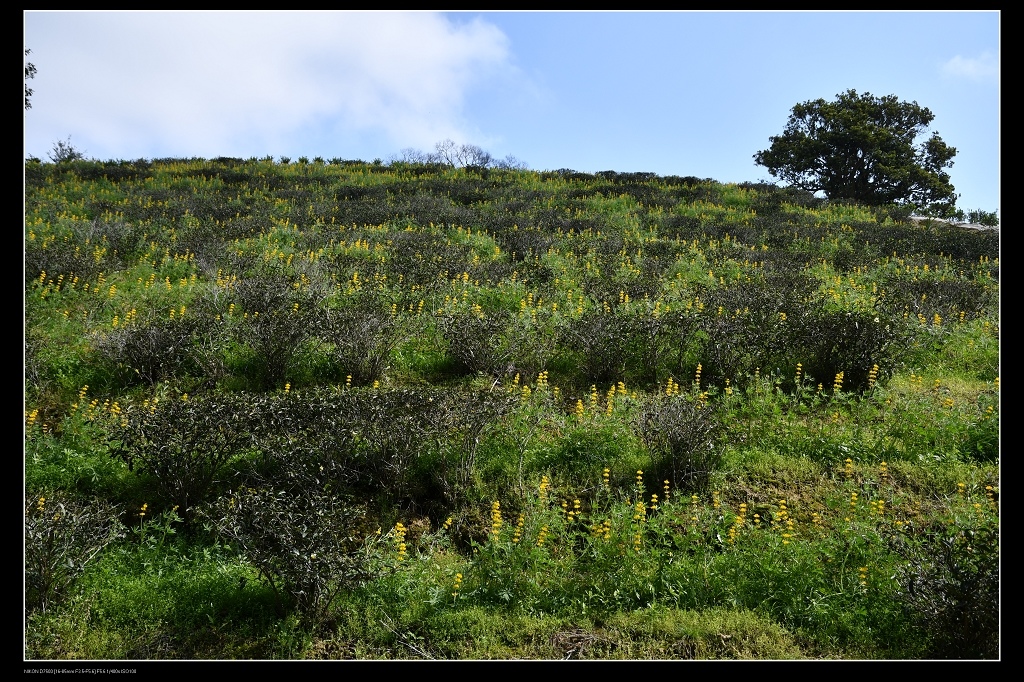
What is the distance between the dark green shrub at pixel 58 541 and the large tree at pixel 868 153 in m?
33.1

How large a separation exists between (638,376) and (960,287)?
718 cm

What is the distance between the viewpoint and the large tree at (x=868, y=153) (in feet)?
97.7

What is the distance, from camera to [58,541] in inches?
142

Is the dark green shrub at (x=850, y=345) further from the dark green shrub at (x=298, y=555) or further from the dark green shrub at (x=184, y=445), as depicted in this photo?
the dark green shrub at (x=184, y=445)

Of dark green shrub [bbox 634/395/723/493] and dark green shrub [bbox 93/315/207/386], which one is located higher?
dark green shrub [bbox 93/315/207/386]

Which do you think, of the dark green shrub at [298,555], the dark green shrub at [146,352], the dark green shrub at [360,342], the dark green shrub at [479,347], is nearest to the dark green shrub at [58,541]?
the dark green shrub at [298,555]

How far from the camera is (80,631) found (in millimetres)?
3262

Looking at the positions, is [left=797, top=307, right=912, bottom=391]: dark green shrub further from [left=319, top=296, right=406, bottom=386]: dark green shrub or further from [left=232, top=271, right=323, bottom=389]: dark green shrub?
[left=232, top=271, right=323, bottom=389]: dark green shrub

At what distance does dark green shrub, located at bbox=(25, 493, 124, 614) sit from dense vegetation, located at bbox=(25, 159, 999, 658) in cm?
2

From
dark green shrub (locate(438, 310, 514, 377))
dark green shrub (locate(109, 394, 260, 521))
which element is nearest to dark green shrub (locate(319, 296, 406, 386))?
dark green shrub (locate(438, 310, 514, 377))

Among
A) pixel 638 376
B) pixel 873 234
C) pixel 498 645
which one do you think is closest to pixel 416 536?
pixel 498 645

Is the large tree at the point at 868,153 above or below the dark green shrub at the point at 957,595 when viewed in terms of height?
above

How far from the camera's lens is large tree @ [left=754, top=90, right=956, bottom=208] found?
29781 mm

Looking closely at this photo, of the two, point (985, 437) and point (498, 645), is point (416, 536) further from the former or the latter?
point (985, 437)
